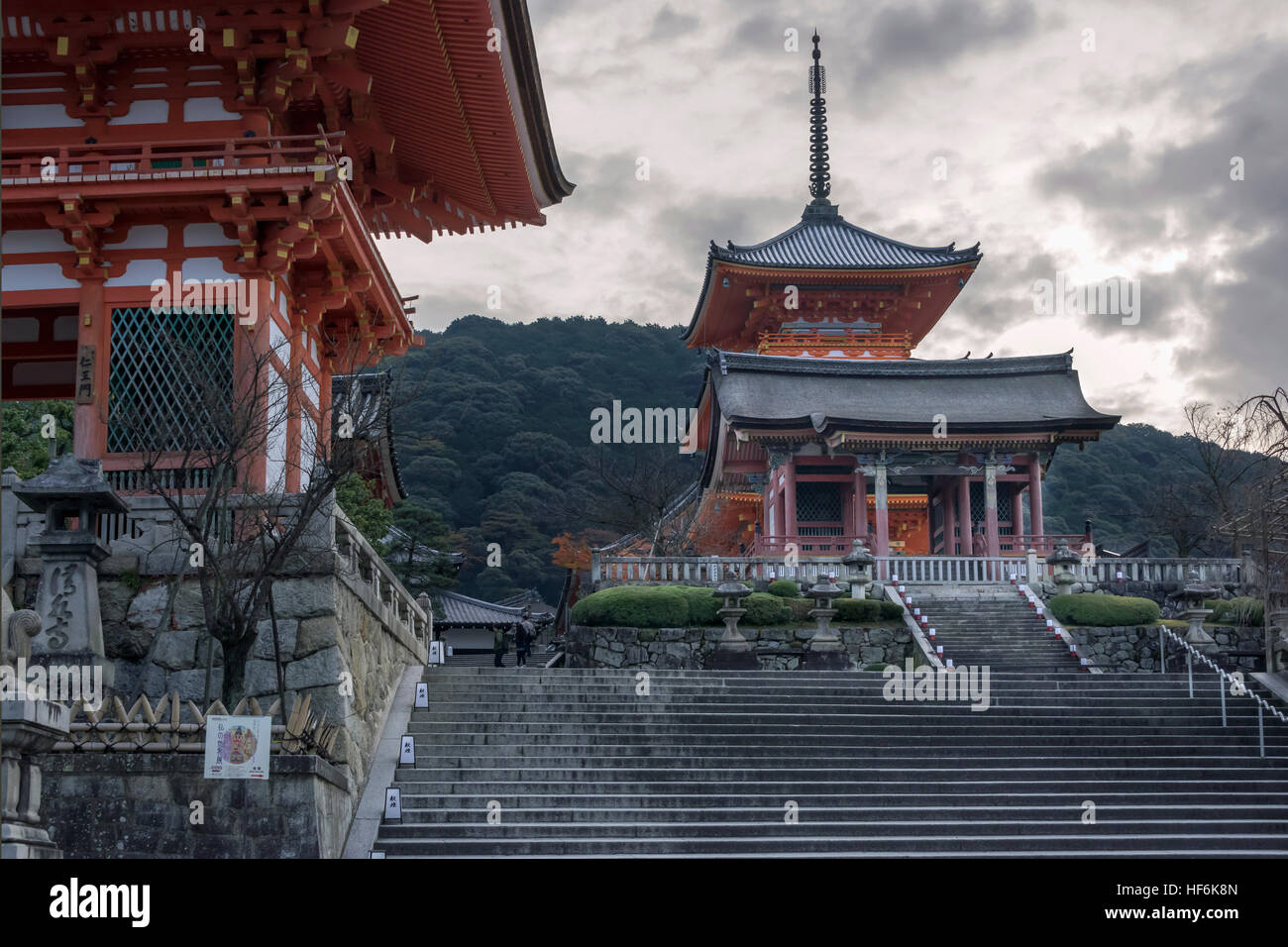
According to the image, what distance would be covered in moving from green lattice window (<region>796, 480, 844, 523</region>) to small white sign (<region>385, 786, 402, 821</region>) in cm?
2184

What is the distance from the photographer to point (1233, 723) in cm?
1781

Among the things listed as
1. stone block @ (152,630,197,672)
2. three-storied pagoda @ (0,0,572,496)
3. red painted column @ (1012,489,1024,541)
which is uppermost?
three-storied pagoda @ (0,0,572,496)

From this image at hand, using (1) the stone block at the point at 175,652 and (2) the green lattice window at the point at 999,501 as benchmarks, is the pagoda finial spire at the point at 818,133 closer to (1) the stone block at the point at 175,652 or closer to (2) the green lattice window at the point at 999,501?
(2) the green lattice window at the point at 999,501

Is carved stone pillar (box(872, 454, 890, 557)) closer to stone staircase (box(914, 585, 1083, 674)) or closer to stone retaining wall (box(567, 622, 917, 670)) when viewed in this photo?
stone staircase (box(914, 585, 1083, 674))

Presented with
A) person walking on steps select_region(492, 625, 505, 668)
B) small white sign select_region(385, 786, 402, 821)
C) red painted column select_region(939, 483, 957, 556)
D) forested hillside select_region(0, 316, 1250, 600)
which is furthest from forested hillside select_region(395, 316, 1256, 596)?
small white sign select_region(385, 786, 402, 821)

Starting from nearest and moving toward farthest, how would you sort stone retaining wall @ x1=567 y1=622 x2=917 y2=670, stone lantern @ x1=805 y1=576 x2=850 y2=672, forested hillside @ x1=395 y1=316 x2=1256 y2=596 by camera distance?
stone lantern @ x1=805 y1=576 x2=850 y2=672
stone retaining wall @ x1=567 y1=622 x2=917 y2=670
forested hillside @ x1=395 y1=316 x2=1256 y2=596

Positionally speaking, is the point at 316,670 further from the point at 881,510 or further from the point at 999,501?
the point at 999,501

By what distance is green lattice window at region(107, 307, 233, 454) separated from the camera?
15.7 m

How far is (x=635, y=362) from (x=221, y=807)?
68.4 meters

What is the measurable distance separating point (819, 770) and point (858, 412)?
67.6 feet

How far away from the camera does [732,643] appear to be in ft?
73.3

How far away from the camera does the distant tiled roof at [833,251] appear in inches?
1555
